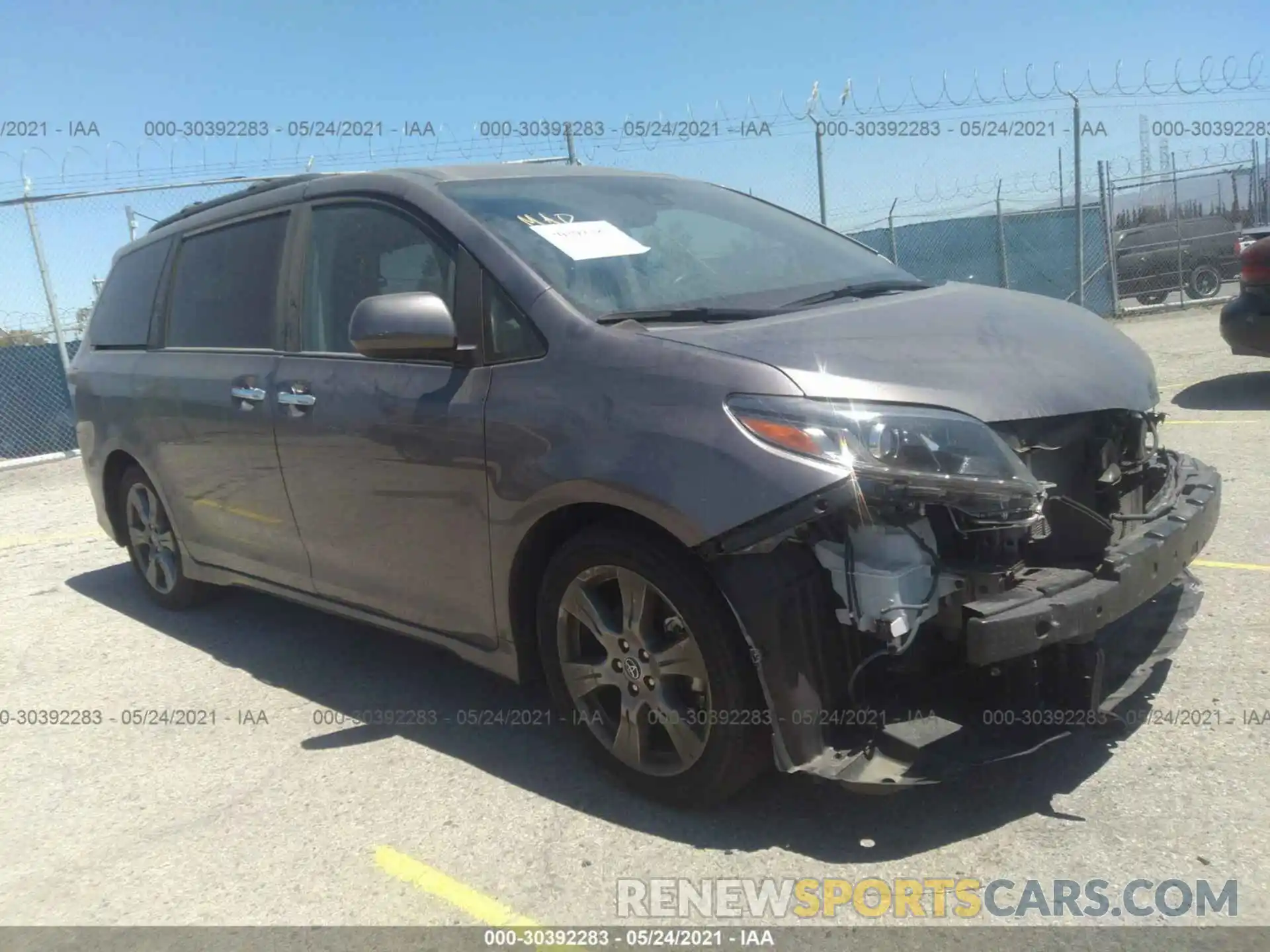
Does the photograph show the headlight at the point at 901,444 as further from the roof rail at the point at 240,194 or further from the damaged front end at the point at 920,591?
the roof rail at the point at 240,194

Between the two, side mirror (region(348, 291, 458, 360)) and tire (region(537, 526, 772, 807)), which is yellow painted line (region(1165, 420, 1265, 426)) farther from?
side mirror (region(348, 291, 458, 360))

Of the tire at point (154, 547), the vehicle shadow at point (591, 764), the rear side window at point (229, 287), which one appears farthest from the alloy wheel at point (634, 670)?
the tire at point (154, 547)

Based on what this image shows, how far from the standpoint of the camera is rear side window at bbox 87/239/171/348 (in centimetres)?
521

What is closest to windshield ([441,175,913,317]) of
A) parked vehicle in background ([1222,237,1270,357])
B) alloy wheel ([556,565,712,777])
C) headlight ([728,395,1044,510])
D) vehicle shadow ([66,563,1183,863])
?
headlight ([728,395,1044,510])

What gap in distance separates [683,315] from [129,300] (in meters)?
3.61

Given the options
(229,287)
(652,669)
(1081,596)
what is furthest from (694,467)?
(229,287)

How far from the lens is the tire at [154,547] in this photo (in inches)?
208

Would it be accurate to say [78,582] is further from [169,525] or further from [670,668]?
[670,668]

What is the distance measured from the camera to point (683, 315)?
310 cm

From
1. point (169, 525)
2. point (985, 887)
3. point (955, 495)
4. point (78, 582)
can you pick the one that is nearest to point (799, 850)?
point (985, 887)

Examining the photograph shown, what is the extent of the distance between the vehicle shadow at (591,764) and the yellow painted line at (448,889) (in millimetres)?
454

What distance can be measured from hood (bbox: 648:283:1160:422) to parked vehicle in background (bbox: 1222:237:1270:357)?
538cm

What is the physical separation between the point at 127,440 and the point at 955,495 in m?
4.25

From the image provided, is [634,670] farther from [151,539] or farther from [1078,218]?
[1078,218]
